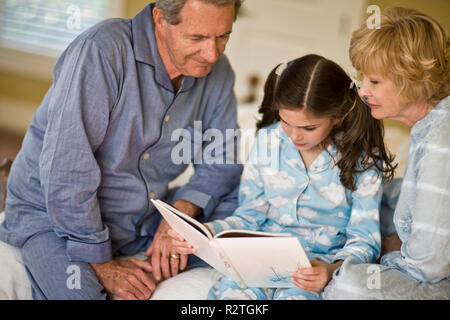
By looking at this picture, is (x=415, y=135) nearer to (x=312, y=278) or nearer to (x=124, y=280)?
Answer: (x=312, y=278)

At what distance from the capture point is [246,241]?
1181 millimetres

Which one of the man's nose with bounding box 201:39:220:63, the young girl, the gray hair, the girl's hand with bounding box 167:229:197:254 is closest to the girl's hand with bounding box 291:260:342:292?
the young girl

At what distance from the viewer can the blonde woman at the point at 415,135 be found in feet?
3.97

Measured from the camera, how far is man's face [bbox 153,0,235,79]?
1420mm

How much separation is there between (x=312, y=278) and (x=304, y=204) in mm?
341

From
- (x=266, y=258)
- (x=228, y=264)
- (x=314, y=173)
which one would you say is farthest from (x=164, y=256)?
(x=314, y=173)

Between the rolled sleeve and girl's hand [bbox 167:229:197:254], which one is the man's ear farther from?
girl's hand [bbox 167:229:197:254]

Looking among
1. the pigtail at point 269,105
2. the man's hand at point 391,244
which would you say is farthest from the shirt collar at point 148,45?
the man's hand at point 391,244

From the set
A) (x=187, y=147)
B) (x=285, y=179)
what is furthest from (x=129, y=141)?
(x=285, y=179)

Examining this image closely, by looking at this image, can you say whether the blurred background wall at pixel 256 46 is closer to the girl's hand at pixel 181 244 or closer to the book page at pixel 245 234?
the girl's hand at pixel 181 244

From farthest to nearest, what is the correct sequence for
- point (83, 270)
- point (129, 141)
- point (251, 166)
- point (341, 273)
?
point (251, 166), point (129, 141), point (83, 270), point (341, 273)

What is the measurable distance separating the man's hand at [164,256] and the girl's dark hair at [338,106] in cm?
54

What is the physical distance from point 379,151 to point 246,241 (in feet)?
1.93
